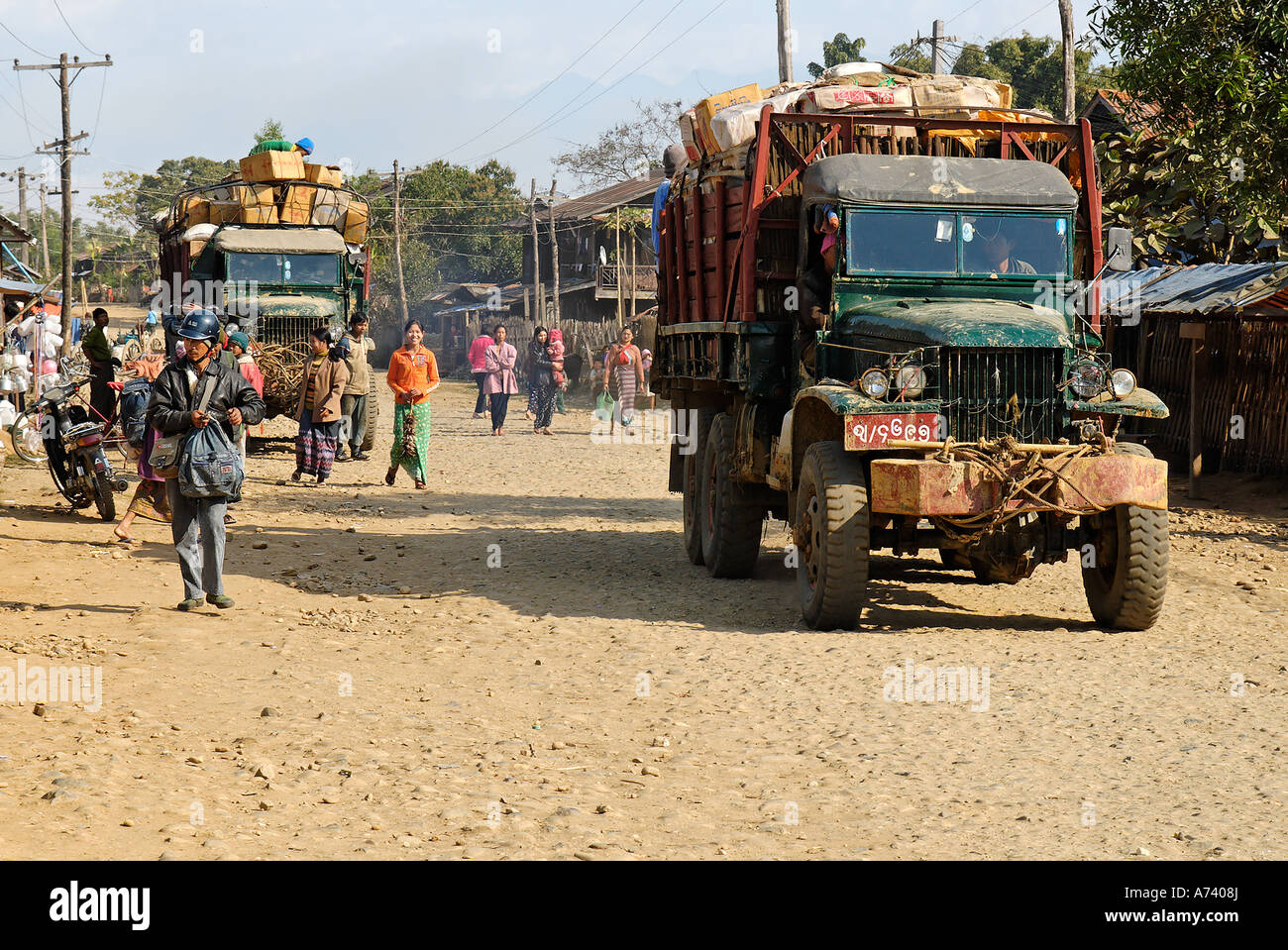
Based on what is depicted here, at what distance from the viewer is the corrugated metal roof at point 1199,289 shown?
1548 cm

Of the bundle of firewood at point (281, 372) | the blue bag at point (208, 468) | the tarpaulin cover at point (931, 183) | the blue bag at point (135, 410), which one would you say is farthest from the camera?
the bundle of firewood at point (281, 372)

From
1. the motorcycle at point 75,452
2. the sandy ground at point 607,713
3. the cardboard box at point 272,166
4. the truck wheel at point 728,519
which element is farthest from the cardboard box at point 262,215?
the truck wheel at point 728,519

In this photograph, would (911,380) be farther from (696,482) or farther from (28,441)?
(28,441)

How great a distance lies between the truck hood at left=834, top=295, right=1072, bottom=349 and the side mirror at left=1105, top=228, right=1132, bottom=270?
0.46 meters

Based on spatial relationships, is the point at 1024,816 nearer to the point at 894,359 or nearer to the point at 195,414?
the point at 894,359

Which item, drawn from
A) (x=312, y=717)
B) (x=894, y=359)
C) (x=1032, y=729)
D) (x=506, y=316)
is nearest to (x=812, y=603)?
(x=894, y=359)

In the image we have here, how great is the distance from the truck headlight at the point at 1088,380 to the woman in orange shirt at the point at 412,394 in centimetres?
838

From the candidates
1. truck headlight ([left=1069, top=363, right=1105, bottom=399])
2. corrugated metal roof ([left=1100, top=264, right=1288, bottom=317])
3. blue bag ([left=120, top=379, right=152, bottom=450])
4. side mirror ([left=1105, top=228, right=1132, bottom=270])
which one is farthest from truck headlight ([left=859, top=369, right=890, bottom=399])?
corrugated metal roof ([left=1100, top=264, right=1288, bottom=317])

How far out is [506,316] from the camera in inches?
2363

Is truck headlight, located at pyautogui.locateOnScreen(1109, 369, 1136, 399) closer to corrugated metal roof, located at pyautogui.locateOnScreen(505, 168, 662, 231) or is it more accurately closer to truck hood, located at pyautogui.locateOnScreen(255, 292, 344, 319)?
truck hood, located at pyautogui.locateOnScreen(255, 292, 344, 319)

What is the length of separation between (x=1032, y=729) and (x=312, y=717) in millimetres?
3275

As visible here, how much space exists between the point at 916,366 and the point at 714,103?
3.70 m

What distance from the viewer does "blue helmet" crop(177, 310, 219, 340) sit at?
29.3 feet

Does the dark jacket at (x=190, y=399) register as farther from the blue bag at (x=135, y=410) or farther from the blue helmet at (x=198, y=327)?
the blue bag at (x=135, y=410)
